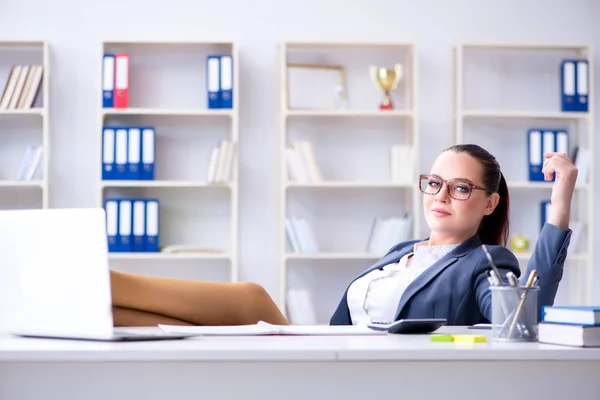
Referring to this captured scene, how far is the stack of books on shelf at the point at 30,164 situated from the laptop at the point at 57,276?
3.33 metres

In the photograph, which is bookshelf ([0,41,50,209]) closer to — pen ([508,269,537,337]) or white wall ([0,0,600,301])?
white wall ([0,0,600,301])

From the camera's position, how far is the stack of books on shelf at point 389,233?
14.8ft

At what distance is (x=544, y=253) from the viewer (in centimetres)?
166

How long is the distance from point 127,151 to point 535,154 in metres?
2.17

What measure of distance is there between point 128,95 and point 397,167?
1.50 m

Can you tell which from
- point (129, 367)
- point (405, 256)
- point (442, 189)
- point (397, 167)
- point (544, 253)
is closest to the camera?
point (129, 367)

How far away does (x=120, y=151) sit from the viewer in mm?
4387

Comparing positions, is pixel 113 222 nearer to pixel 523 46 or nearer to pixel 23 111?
pixel 23 111

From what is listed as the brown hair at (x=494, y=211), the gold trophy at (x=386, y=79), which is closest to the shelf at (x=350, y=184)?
the gold trophy at (x=386, y=79)

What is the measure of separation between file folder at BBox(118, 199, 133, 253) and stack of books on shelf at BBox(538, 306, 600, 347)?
11.0 ft

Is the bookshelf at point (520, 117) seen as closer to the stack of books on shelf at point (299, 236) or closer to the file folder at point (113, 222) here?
the stack of books on shelf at point (299, 236)

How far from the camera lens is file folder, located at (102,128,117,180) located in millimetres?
4363

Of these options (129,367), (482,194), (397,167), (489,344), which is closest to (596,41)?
(397,167)

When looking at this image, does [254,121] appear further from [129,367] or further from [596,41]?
[129,367]
